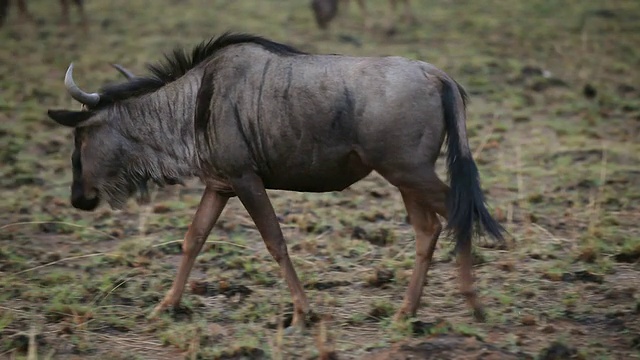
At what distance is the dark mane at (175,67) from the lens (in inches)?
235

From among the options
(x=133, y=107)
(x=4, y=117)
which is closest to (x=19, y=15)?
(x=4, y=117)

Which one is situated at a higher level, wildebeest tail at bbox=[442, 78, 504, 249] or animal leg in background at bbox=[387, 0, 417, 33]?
wildebeest tail at bbox=[442, 78, 504, 249]

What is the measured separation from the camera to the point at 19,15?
15.5m

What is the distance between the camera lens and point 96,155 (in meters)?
6.16

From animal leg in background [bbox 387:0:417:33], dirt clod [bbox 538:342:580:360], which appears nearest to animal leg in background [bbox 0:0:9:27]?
animal leg in background [bbox 387:0:417:33]

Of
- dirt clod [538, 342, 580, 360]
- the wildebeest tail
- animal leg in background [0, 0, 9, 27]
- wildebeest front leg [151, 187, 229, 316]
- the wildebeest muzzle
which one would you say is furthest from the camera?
animal leg in background [0, 0, 9, 27]

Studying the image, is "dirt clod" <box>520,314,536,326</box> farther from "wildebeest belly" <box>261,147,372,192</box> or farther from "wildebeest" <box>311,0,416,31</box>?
"wildebeest" <box>311,0,416,31</box>

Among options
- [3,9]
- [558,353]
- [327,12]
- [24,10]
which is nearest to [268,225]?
[558,353]

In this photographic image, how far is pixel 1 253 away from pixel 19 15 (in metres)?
9.34

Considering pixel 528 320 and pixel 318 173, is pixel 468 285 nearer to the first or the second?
pixel 528 320

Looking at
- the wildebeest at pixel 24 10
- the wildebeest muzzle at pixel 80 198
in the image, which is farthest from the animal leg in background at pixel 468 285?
the wildebeest at pixel 24 10

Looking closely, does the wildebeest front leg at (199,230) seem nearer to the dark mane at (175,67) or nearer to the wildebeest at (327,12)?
the dark mane at (175,67)

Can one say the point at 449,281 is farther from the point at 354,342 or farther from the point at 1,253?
the point at 1,253

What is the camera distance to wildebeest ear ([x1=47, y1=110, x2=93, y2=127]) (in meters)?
6.03
